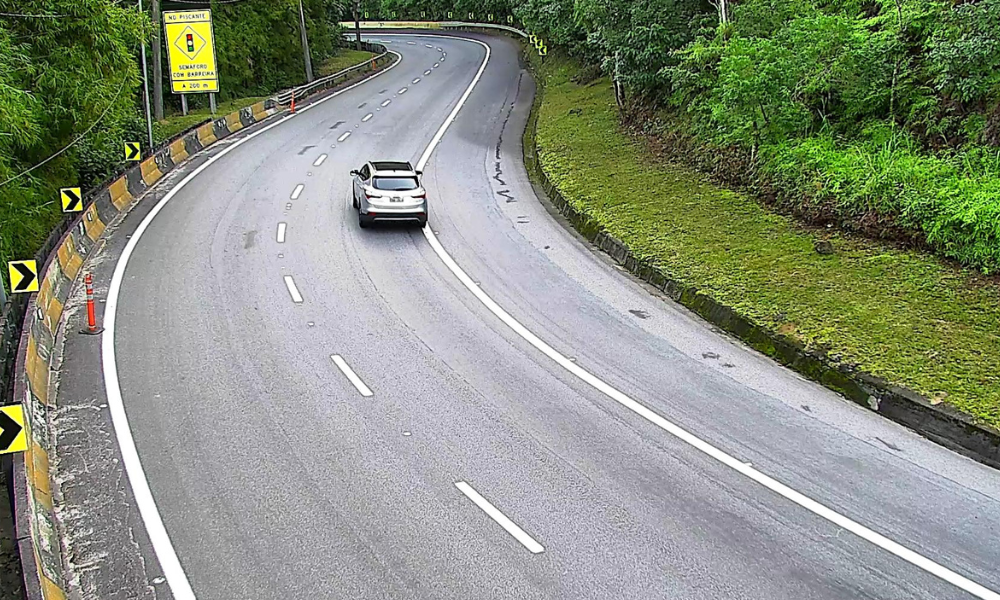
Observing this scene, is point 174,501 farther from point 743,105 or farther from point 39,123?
point 743,105

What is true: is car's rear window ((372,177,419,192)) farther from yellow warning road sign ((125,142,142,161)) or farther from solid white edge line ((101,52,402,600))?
yellow warning road sign ((125,142,142,161))

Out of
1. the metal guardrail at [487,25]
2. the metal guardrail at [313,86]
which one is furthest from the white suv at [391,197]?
the metal guardrail at [487,25]

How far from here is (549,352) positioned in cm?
1399

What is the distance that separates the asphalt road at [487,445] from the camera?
8.39 m

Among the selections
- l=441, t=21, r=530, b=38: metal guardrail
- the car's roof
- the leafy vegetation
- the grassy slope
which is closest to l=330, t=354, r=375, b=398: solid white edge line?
the grassy slope

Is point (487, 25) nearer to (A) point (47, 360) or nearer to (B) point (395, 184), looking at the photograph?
(B) point (395, 184)

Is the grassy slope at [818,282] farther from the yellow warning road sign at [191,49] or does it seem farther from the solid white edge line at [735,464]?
the yellow warning road sign at [191,49]

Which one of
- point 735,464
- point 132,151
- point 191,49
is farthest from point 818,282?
point 191,49

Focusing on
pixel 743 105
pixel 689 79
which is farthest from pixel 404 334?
pixel 689 79

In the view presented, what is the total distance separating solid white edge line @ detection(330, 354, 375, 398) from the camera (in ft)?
40.7

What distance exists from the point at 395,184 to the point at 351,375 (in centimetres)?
925

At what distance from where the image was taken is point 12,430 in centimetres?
847

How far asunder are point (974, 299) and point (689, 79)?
12.5m

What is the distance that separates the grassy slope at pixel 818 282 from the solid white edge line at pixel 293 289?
23.3ft
